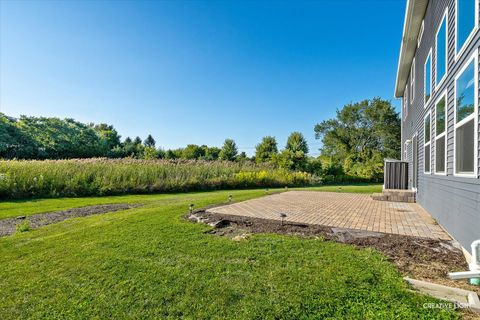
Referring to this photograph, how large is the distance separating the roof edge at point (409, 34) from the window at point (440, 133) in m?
3.24

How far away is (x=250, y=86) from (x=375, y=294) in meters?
16.7

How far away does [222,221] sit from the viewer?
4480mm

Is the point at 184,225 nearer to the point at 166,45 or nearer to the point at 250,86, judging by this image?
the point at 166,45

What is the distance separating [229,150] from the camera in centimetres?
3073

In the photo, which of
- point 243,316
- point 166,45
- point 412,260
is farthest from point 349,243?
point 166,45

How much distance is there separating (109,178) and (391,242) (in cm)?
936

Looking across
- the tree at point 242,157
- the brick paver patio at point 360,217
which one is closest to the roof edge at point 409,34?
the brick paver patio at point 360,217

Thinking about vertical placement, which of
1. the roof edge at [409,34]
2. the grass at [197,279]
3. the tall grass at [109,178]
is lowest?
the grass at [197,279]

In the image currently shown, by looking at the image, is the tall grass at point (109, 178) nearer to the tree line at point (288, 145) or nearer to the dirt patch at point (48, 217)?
the dirt patch at point (48, 217)

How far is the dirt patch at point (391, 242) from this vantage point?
2447 millimetres

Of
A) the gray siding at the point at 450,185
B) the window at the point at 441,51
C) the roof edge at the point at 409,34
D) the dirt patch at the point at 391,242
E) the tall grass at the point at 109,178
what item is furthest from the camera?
the tall grass at the point at 109,178

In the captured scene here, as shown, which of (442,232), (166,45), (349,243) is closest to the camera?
(349,243)

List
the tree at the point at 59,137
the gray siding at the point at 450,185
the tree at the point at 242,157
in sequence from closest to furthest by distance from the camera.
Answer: the gray siding at the point at 450,185 < the tree at the point at 59,137 < the tree at the point at 242,157

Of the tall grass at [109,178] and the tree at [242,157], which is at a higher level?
the tree at [242,157]
